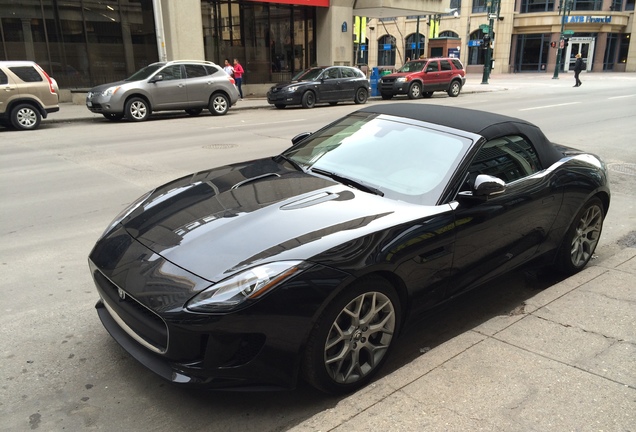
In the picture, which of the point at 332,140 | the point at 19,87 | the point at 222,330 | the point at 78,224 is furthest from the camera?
the point at 19,87

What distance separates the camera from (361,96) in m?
22.8

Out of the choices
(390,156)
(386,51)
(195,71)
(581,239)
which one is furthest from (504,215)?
(386,51)

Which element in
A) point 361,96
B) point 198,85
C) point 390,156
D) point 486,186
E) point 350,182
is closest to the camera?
point 486,186

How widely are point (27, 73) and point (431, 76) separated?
700 inches

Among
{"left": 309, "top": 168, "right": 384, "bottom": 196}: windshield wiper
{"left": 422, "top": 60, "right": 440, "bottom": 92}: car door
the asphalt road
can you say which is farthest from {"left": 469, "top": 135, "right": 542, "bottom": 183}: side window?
{"left": 422, "top": 60, "right": 440, "bottom": 92}: car door

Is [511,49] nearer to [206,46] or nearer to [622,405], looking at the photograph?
[206,46]

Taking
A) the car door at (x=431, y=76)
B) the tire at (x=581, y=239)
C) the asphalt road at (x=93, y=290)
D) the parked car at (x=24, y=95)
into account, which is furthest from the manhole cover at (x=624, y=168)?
the car door at (x=431, y=76)

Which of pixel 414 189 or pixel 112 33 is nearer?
pixel 414 189

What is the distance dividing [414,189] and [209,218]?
139cm

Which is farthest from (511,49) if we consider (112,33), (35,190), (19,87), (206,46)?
(35,190)

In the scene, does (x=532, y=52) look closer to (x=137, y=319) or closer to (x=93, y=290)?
(x=93, y=290)

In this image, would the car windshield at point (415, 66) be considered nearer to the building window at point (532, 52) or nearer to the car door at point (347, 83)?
the car door at point (347, 83)

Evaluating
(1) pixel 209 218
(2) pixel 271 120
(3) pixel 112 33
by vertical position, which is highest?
(3) pixel 112 33

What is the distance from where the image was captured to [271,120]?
54.0ft
